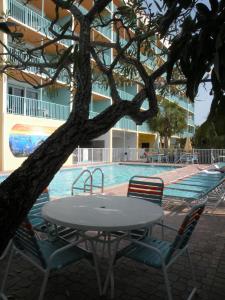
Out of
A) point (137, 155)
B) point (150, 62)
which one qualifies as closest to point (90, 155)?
point (137, 155)

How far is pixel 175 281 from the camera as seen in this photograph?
3363 mm

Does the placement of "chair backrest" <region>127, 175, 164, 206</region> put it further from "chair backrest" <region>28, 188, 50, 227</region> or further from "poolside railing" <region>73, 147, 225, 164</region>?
"poolside railing" <region>73, 147, 225, 164</region>

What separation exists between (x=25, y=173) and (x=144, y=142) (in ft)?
117

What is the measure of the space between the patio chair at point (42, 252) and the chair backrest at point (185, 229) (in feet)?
2.71

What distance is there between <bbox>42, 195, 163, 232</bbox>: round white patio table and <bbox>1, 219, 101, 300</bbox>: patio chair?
24 centimetres

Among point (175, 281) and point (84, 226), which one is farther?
point (175, 281)

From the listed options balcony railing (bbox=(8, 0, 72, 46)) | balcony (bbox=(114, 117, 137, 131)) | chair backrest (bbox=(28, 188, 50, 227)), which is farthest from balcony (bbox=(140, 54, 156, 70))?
balcony (bbox=(114, 117, 137, 131))

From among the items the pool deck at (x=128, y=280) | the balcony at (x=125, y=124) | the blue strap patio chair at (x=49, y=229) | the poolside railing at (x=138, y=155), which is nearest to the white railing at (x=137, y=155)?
the poolside railing at (x=138, y=155)

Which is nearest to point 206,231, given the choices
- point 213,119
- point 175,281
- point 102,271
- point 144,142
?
point 175,281

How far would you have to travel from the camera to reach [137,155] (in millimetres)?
28078

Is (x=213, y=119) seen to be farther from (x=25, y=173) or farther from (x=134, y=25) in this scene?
(x=134, y=25)

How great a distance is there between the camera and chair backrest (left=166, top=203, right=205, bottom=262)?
8.90 ft

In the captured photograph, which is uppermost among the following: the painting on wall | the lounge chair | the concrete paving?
the painting on wall

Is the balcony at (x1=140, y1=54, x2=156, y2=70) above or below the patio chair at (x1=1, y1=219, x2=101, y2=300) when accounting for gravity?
above
